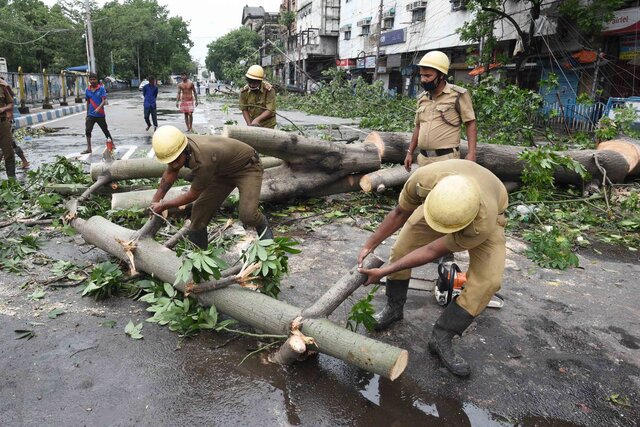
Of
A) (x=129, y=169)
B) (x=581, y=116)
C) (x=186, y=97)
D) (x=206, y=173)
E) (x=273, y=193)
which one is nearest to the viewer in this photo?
(x=206, y=173)

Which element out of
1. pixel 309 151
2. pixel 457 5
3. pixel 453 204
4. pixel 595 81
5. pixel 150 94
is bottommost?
pixel 309 151

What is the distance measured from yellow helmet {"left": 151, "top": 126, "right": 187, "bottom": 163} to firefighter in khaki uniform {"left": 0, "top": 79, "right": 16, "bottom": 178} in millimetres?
4823

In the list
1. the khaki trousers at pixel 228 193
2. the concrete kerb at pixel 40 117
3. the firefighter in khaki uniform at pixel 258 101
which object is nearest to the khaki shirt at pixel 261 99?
the firefighter in khaki uniform at pixel 258 101

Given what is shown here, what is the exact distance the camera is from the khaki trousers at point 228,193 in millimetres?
3818

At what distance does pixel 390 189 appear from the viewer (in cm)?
644

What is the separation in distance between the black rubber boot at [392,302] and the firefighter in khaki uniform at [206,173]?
4.61 ft

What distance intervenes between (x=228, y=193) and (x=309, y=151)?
181 centimetres

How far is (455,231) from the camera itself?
225 centimetres

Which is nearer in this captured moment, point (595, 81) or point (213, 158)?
point (213, 158)

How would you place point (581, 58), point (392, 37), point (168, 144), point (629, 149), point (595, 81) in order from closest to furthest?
1. point (168, 144)
2. point (629, 149)
3. point (595, 81)
4. point (581, 58)
5. point (392, 37)

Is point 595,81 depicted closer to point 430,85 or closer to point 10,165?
point 430,85

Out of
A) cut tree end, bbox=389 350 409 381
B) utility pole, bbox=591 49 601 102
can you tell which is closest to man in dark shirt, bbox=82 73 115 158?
cut tree end, bbox=389 350 409 381

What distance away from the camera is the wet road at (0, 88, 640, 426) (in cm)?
241

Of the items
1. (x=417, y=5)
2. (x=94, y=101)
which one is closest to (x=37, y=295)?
(x=94, y=101)
